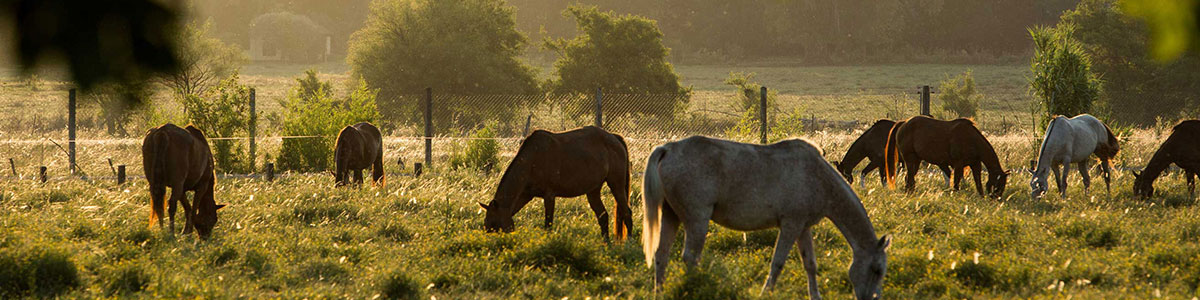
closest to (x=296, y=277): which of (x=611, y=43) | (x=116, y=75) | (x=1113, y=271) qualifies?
(x=116, y=75)

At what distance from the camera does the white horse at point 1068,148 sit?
39.4 feet

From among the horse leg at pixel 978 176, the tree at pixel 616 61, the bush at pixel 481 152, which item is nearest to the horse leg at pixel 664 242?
the horse leg at pixel 978 176

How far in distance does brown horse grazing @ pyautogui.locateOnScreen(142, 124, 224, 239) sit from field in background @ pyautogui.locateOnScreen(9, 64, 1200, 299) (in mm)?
251

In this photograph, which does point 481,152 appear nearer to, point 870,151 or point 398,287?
point 870,151

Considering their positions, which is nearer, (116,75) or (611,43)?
(116,75)

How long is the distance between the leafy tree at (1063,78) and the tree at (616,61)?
44.8ft

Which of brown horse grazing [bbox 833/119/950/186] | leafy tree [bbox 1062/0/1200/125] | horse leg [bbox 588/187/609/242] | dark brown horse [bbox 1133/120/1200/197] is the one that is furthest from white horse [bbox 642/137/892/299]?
leafy tree [bbox 1062/0/1200/125]

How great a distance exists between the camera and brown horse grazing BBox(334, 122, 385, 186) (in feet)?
40.4

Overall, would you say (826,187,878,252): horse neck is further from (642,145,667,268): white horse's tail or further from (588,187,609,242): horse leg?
(588,187,609,242): horse leg

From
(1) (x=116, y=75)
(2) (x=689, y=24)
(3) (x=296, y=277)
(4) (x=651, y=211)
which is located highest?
(2) (x=689, y=24)

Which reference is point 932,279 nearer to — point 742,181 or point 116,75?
point 742,181

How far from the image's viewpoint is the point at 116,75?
5.88 m

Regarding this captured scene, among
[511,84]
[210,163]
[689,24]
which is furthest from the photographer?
[689,24]

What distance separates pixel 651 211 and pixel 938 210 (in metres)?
5.64
